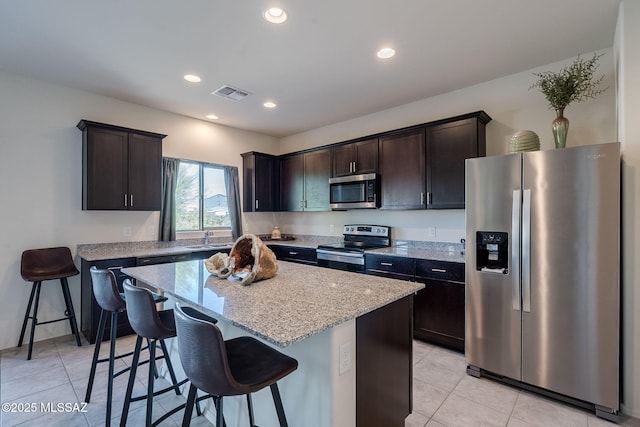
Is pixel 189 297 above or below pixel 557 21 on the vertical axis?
below

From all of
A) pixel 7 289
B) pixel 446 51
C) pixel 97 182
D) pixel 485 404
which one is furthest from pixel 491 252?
pixel 7 289

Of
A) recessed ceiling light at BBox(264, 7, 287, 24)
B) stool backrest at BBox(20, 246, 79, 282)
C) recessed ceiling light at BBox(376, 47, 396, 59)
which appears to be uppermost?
recessed ceiling light at BBox(264, 7, 287, 24)

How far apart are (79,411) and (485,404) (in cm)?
288

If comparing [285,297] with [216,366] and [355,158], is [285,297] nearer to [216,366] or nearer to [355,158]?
[216,366]

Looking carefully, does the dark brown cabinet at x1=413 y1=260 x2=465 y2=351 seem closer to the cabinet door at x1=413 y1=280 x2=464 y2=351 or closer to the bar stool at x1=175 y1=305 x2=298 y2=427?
the cabinet door at x1=413 y1=280 x2=464 y2=351

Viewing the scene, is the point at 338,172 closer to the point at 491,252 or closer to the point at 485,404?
the point at 491,252

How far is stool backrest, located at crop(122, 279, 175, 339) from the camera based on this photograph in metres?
1.52

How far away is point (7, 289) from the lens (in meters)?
3.15

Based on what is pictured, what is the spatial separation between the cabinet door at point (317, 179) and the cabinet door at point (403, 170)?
3.08ft

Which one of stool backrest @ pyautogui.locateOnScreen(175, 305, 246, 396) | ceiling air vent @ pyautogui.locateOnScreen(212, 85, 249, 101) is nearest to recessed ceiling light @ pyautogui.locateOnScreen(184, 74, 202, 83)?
ceiling air vent @ pyautogui.locateOnScreen(212, 85, 249, 101)

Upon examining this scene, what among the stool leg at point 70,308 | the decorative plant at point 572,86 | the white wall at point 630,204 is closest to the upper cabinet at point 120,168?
the stool leg at point 70,308

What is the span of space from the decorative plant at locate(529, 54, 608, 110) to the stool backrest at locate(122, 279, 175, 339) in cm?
323

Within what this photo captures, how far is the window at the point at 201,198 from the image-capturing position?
4.51 m

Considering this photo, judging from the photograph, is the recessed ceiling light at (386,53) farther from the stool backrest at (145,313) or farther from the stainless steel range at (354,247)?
the stool backrest at (145,313)
